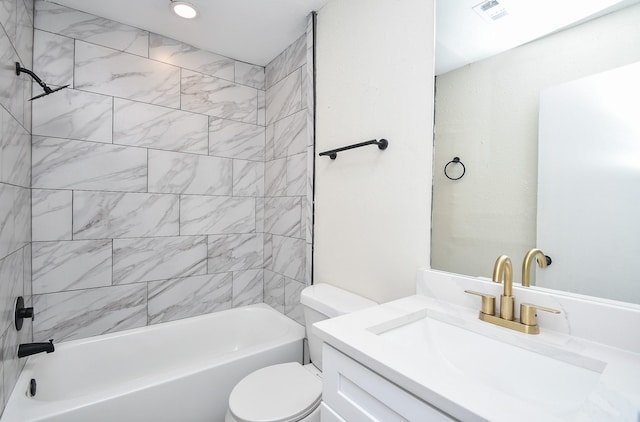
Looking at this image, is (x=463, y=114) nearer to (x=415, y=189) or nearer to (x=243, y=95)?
(x=415, y=189)

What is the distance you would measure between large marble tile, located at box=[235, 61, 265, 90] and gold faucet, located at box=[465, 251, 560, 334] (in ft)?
7.34

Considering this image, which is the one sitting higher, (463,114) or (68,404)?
(463,114)

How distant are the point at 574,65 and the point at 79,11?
8.24 feet

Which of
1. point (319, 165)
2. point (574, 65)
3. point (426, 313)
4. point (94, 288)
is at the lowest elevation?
point (94, 288)

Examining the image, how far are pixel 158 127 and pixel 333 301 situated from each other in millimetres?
1660

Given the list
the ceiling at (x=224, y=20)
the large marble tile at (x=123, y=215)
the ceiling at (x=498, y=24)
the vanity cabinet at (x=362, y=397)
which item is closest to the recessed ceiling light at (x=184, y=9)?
the ceiling at (x=224, y=20)

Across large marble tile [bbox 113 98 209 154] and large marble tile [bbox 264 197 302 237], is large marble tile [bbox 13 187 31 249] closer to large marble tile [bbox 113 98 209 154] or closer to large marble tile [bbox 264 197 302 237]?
large marble tile [bbox 113 98 209 154]

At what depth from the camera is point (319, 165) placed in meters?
1.80

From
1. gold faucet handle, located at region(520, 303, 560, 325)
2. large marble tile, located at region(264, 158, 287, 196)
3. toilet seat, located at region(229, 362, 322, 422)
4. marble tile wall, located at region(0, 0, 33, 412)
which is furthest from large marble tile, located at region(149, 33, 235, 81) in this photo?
gold faucet handle, located at region(520, 303, 560, 325)

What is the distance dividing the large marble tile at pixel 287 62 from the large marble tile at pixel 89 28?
2.89 feet

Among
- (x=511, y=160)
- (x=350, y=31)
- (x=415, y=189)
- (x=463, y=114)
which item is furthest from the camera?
(x=350, y=31)

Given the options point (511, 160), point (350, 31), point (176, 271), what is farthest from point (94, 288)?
point (511, 160)

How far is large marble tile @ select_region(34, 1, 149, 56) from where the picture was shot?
67.5 inches

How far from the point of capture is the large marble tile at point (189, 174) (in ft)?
6.72
